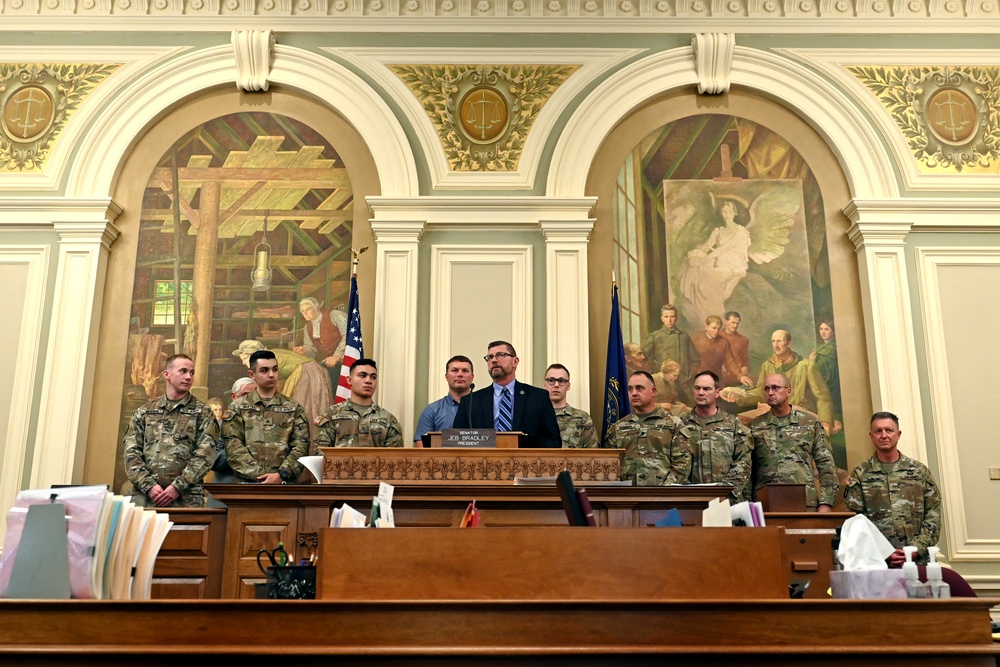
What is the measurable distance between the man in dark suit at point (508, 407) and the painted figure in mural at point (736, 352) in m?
2.38

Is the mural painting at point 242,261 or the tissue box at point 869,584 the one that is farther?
the mural painting at point 242,261

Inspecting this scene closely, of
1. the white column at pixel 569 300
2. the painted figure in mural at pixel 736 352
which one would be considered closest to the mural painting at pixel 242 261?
the white column at pixel 569 300

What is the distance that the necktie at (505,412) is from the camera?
6.16 meters

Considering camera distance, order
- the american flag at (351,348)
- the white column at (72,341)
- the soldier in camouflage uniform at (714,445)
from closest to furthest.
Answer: the soldier in camouflage uniform at (714,445), the american flag at (351,348), the white column at (72,341)

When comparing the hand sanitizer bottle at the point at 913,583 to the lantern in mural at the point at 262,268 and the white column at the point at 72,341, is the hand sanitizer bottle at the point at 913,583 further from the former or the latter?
the white column at the point at 72,341

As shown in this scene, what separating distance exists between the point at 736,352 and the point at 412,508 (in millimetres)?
3876

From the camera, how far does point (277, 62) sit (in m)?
8.73

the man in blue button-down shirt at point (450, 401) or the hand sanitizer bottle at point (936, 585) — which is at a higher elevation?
the man in blue button-down shirt at point (450, 401)

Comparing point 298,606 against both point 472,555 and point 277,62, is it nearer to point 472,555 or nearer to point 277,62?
point 472,555

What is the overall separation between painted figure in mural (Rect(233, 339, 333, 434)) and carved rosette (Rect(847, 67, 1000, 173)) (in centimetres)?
538

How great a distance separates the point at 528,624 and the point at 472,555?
0.30 meters

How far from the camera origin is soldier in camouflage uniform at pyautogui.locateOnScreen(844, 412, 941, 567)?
6582mm

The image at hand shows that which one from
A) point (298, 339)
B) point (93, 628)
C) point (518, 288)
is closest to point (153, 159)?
point (298, 339)

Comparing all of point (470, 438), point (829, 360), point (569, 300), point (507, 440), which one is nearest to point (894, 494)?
point (829, 360)
